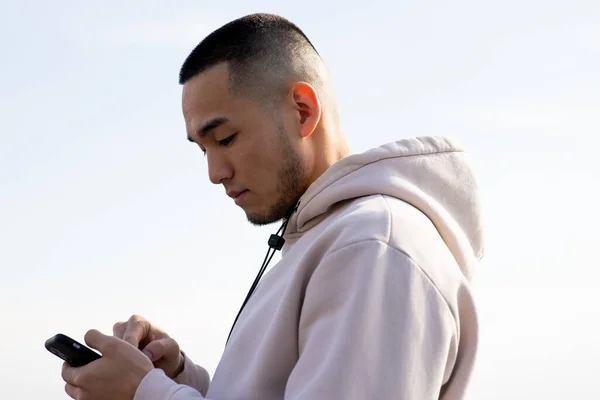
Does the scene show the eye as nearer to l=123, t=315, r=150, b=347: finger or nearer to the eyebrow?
the eyebrow

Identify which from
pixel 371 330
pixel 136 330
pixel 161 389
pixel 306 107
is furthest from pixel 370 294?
pixel 136 330

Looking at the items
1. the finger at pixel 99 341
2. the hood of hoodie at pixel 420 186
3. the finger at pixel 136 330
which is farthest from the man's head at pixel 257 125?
the finger at pixel 99 341

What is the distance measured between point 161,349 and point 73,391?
27.2 inches

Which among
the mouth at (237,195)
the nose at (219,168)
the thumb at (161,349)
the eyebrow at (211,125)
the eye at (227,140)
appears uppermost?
the eyebrow at (211,125)

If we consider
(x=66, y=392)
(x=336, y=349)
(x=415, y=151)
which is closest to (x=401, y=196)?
(x=415, y=151)

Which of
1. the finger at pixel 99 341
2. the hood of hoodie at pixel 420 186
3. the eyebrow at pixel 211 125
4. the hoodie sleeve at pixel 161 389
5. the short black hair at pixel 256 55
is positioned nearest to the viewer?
the hoodie sleeve at pixel 161 389

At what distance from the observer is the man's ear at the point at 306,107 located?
3.86 meters

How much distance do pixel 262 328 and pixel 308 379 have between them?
558 mm

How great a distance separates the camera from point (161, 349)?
3.99 meters

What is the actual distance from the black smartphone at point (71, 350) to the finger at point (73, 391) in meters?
0.08

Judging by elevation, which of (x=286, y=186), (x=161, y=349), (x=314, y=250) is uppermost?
(x=286, y=186)

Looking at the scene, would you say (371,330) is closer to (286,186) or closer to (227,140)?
(286,186)

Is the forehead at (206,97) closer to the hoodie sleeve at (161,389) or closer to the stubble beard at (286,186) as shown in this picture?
the stubble beard at (286,186)

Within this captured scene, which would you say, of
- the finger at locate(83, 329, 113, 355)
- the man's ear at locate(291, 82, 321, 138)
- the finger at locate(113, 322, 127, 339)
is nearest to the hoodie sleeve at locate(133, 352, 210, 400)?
the finger at locate(83, 329, 113, 355)
